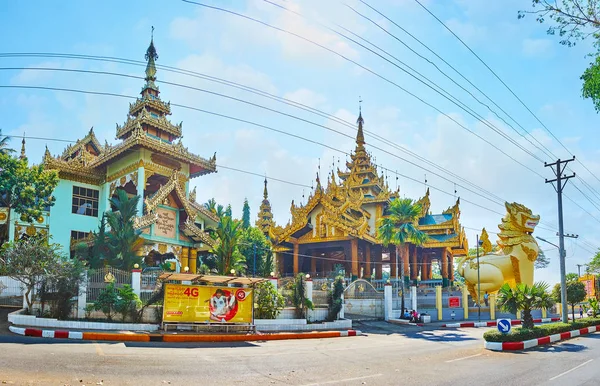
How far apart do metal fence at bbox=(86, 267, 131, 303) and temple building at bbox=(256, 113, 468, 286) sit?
68.8 feet

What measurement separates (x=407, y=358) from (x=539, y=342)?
707 cm

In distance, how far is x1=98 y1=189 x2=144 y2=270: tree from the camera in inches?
992

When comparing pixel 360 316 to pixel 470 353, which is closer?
pixel 470 353

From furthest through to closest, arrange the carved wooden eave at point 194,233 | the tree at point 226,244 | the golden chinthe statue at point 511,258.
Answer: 1. the golden chinthe statue at point 511,258
2. the carved wooden eave at point 194,233
3. the tree at point 226,244

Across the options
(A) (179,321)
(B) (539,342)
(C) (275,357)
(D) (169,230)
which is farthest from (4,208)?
(B) (539,342)

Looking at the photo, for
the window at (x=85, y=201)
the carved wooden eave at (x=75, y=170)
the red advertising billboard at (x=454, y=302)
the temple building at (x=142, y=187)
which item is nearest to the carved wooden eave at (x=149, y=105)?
the temple building at (x=142, y=187)

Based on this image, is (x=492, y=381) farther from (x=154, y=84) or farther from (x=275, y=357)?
(x=154, y=84)

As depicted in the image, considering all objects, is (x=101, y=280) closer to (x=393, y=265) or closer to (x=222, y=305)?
(x=222, y=305)

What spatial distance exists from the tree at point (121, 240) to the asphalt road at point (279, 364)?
10470 millimetres

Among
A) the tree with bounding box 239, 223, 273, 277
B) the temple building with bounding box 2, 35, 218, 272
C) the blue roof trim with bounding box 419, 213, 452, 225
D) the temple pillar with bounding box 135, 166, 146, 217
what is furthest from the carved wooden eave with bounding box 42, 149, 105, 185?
the blue roof trim with bounding box 419, 213, 452, 225

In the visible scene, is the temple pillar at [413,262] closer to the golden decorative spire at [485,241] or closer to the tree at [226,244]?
the golden decorative spire at [485,241]

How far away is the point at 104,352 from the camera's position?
12.6 metres

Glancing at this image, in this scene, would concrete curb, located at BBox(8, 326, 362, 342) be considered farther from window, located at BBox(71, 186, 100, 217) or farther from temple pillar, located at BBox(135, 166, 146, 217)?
window, located at BBox(71, 186, 100, 217)

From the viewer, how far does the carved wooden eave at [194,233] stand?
3309cm
